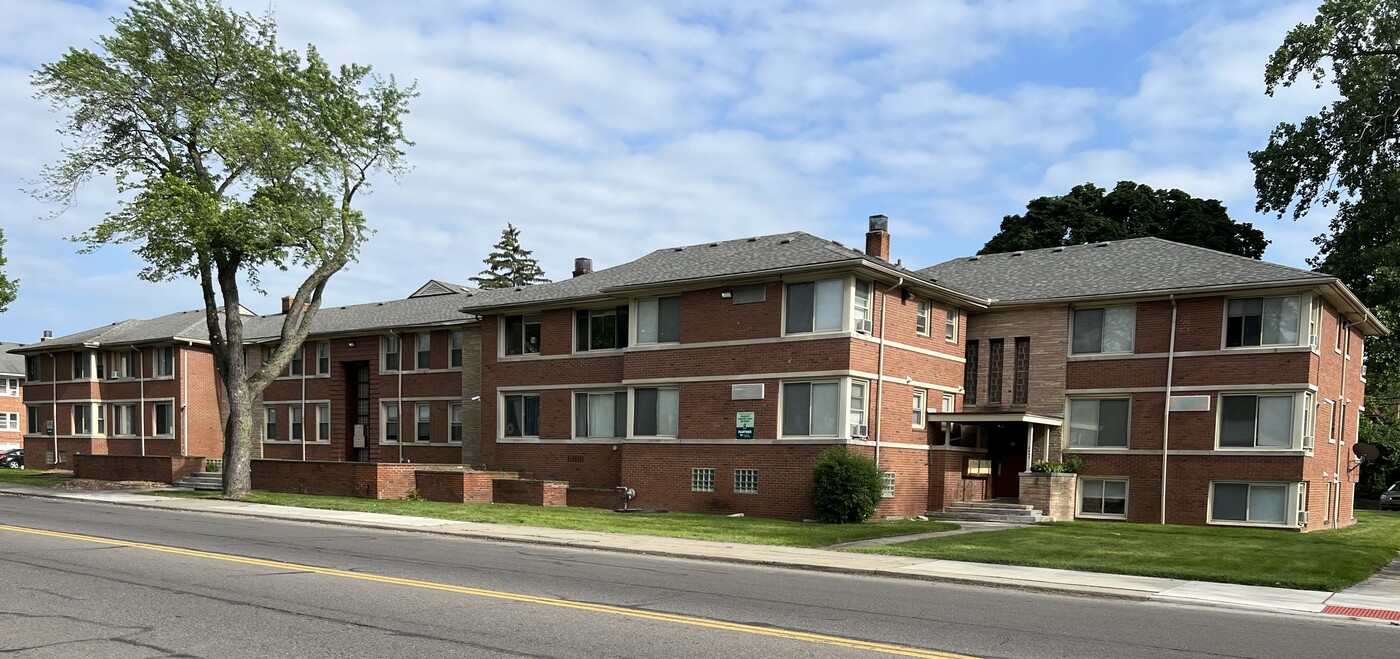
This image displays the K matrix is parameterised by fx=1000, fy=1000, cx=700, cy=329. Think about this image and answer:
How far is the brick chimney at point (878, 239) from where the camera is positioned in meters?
31.8

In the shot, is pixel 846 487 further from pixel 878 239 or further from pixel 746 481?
pixel 878 239

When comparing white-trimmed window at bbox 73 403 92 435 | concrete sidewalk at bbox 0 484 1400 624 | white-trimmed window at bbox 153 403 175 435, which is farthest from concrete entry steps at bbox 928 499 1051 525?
white-trimmed window at bbox 73 403 92 435

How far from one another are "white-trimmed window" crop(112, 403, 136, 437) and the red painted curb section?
2168 inches

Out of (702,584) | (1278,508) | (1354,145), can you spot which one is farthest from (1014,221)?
(702,584)

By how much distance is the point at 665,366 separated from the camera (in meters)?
30.2

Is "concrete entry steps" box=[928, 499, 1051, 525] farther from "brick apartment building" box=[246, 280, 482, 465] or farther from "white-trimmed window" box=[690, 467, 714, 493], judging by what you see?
"brick apartment building" box=[246, 280, 482, 465]

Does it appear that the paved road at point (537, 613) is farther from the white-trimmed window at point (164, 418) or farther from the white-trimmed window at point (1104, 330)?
the white-trimmed window at point (164, 418)

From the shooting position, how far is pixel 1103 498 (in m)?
29.6

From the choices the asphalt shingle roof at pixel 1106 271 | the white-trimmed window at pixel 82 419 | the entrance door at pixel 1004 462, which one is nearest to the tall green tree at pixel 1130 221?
the asphalt shingle roof at pixel 1106 271

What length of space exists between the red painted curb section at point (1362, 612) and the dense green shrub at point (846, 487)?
42.3 ft

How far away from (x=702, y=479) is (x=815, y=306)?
6.17 m

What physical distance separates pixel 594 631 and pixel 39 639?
5.02 meters

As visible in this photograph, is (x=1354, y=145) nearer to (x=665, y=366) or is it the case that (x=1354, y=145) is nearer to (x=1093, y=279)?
(x=1093, y=279)

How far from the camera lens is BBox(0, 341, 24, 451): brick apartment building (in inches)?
3201
